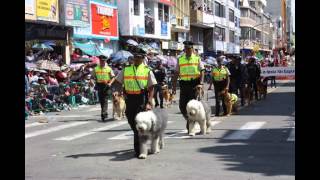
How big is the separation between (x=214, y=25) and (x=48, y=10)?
42005mm

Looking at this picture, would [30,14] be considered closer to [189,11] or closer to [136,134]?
[136,134]

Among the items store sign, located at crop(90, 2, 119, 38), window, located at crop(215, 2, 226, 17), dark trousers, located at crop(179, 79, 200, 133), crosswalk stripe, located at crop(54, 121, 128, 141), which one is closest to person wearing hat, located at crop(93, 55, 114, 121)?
crosswalk stripe, located at crop(54, 121, 128, 141)

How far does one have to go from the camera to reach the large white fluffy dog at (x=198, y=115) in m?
12.8

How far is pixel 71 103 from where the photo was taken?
24.5 metres

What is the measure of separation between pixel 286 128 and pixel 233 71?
20.0 feet

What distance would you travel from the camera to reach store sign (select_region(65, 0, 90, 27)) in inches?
1277

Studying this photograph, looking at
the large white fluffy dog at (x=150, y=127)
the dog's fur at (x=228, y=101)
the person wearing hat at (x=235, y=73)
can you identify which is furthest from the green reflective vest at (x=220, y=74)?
the large white fluffy dog at (x=150, y=127)

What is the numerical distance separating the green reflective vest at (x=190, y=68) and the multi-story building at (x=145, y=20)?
29.4m

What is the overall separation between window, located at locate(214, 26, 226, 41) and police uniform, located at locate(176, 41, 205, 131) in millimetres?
59775

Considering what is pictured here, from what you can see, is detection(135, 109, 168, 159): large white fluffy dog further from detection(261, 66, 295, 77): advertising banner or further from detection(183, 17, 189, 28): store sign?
detection(183, 17, 189, 28): store sign

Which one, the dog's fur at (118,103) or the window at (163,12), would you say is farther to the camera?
the window at (163,12)

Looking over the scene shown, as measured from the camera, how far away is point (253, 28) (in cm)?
11119

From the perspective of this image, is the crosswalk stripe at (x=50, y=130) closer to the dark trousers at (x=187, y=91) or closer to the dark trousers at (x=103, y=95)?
the dark trousers at (x=103, y=95)
